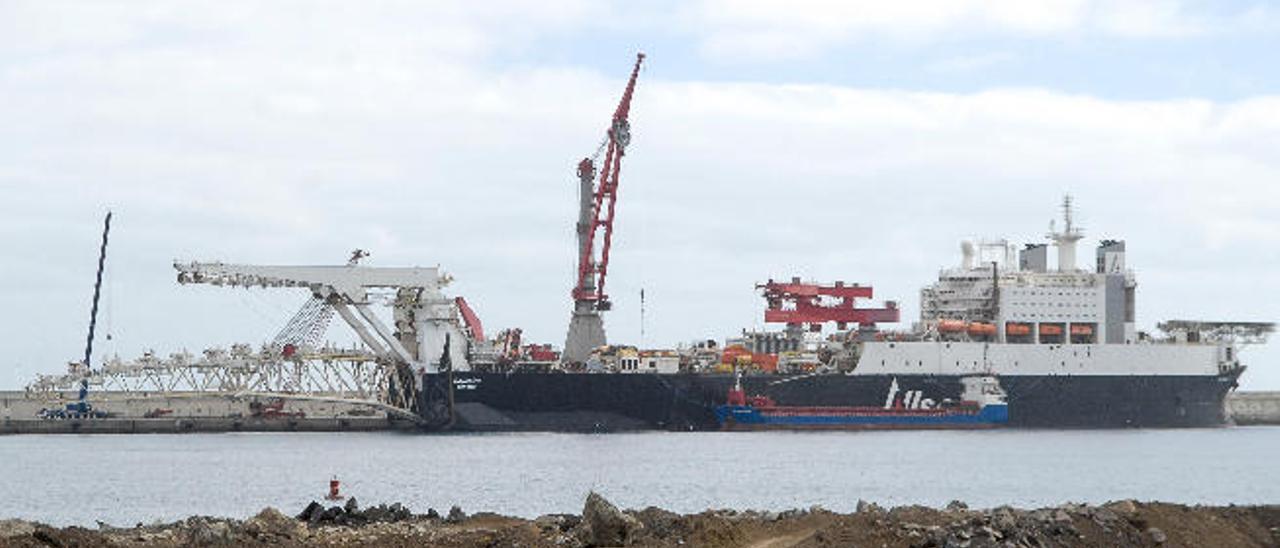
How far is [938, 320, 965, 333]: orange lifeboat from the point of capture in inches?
3669

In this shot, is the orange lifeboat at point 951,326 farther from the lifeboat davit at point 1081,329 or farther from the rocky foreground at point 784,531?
the rocky foreground at point 784,531

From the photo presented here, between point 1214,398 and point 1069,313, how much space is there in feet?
29.5

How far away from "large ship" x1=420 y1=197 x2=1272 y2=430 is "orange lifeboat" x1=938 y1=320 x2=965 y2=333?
144 millimetres

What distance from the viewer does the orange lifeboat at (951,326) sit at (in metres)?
93.2

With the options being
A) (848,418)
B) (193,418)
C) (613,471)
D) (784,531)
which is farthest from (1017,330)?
(784,531)

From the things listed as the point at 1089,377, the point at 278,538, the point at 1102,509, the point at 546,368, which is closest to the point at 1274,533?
the point at 1102,509

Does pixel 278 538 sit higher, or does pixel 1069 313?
pixel 1069 313

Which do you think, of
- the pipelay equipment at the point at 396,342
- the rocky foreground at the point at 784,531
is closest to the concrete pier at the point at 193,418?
the pipelay equipment at the point at 396,342

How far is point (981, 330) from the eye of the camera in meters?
93.6

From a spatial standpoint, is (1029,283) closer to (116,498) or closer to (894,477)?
(894,477)

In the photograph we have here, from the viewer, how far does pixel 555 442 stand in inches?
2938

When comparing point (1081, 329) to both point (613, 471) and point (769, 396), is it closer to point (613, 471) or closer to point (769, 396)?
point (769, 396)

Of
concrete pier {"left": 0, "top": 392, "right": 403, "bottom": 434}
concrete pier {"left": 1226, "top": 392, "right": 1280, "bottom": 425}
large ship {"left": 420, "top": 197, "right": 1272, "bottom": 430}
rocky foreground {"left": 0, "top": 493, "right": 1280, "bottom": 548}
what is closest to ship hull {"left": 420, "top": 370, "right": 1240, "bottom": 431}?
large ship {"left": 420, "top": 197, "right": 1272, "bottom": 430}

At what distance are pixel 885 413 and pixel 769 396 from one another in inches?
236
